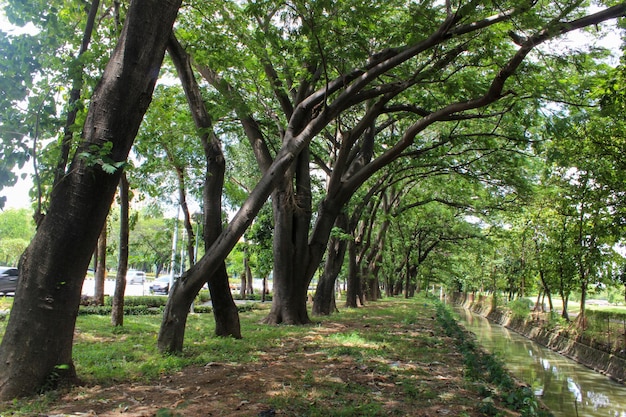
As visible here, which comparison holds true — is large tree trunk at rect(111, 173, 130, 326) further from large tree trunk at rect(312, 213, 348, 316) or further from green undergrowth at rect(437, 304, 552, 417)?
green undergrowth at rect(437, 304, 552, 417)

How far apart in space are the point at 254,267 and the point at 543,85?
20.2 m

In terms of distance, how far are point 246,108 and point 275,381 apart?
512cm

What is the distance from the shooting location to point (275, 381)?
5359 mm

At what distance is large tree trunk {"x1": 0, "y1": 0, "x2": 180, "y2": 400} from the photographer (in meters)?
4.29

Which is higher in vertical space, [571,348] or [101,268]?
[101,268]

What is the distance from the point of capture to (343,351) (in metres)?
7.65

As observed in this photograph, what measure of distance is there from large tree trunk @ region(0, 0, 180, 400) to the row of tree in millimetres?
13

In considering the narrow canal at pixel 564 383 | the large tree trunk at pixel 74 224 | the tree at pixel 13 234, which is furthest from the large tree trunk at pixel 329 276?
the tree at pixel 13 234

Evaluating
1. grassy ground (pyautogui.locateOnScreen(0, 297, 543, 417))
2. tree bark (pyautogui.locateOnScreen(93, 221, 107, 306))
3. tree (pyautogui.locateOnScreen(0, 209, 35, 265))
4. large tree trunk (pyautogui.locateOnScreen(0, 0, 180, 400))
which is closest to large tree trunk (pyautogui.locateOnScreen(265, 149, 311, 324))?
grassy ground (pyautogui.locateOnScreen(0, 297, 543, 417))

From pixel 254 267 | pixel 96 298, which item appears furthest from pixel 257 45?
pixel 254 267

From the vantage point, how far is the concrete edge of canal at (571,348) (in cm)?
1206

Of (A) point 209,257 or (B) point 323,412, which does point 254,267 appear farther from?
(B) point 323,412

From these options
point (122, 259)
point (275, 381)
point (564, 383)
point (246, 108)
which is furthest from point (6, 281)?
point (564, 383)

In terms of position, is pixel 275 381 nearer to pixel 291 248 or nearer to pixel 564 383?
pixel 291 248
